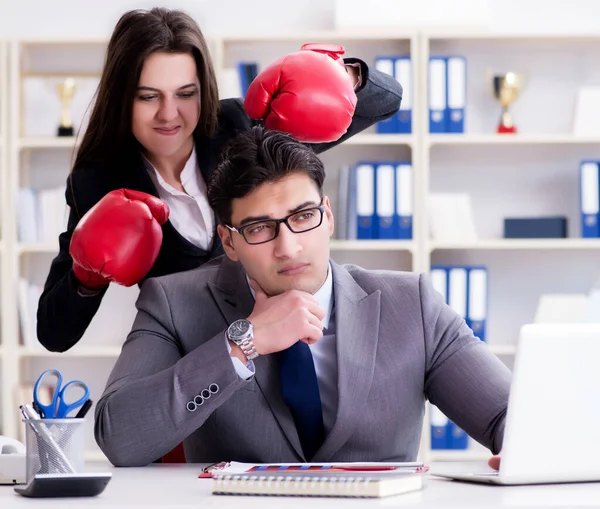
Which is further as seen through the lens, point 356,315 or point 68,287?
point 68,287

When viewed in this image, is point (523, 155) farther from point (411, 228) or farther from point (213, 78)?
point (213, 78)

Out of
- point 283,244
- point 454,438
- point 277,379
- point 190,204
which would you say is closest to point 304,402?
point 277,379

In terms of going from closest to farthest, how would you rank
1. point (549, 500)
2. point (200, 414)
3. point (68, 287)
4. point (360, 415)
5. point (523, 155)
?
1. point (549, 500)
2. point (200, 414)
3. point (360, 415)
4. point (68, 287)
5. point (523, 155)

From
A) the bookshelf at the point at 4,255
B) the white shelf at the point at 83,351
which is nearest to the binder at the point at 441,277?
the white shelf at the point at 83,351

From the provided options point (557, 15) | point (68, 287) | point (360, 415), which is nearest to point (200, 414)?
point (360, 415)

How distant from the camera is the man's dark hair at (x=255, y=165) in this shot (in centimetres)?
171

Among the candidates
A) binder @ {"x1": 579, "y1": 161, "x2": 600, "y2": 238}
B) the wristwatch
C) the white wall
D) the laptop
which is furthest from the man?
the white wall

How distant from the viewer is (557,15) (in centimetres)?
411

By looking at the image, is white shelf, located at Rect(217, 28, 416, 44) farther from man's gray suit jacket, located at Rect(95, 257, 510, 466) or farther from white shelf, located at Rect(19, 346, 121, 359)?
man's gray suit jacket, located at Rect(95, 257, 510, 466)

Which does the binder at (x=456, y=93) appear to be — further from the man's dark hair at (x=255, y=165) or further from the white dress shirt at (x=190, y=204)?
the man's dark hair at (x=255, y=165)

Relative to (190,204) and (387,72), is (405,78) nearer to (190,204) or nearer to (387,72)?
(387,72)

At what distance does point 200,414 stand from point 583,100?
291cm

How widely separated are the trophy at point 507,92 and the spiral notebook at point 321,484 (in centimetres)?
300

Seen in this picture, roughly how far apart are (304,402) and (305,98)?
0.60 m
